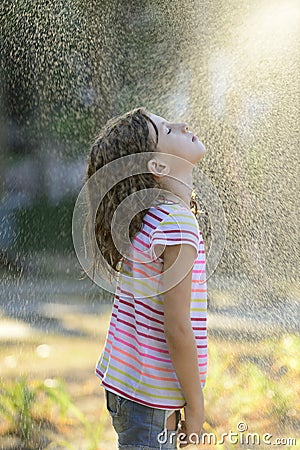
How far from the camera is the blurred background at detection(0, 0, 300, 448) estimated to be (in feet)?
12.8


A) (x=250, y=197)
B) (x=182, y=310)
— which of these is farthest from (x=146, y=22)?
(x=182, y=310)

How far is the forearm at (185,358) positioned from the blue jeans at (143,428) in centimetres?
7

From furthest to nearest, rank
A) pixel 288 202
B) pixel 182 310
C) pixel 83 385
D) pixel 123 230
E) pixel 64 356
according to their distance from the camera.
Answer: pixel 288 202 → pixel 64 356 → pixel 83 385 → pixel 123 230 → pixel 182 310

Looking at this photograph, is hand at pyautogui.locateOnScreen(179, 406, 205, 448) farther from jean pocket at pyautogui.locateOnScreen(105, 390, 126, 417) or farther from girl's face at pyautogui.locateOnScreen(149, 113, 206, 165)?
girl's face at pyautogui.locateOnScreen(149, 113, 206, 165)

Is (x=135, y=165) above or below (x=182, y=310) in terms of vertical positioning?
above

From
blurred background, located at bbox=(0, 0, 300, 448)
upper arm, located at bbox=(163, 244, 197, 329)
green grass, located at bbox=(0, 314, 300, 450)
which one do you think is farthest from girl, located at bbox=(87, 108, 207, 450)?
blurred background, located at bbox=(0, 0, 300, 448)

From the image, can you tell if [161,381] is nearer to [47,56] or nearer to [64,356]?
[64,356]

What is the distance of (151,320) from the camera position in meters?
1.63

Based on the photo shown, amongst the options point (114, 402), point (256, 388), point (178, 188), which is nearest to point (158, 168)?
point (178, 188)

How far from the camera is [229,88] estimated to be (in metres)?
4.25

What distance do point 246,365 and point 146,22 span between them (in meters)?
2.17

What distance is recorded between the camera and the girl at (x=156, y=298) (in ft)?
5.18

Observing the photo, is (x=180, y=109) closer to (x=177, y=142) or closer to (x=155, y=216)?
(x=177, y=142)

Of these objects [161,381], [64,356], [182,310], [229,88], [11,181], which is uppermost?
[182,310]
